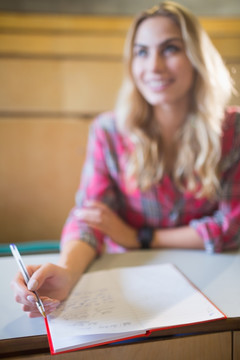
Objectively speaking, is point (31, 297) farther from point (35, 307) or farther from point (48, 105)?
point (48, 105)

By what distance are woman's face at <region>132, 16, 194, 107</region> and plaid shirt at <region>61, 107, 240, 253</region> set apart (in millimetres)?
148

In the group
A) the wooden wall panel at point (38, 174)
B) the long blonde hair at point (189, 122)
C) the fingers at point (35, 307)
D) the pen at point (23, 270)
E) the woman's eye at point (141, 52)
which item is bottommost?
the wooden wall panel at point (38, 174)

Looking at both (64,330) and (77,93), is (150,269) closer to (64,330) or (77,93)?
(64,330)

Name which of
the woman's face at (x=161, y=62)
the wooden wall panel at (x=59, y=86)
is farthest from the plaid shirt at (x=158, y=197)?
the wooden wall panel at (x=59, y=86)

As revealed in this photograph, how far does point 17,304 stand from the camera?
1.74 ft

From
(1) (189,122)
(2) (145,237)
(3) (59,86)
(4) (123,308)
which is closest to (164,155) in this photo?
(1) (189,122)

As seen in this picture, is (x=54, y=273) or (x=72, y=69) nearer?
(x=54, y=273)

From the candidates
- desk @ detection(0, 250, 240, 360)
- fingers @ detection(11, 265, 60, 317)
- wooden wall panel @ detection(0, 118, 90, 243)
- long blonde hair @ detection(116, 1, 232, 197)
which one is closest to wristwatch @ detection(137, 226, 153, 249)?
long blonde hair @ detection(116, 1, 232, 197)

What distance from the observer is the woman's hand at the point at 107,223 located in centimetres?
80

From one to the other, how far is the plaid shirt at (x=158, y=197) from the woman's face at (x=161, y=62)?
0.48 feet

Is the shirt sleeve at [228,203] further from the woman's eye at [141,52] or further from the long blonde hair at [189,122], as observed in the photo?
the woman's eye at [141,52]

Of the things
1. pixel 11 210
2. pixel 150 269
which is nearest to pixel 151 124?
pixel 150 269

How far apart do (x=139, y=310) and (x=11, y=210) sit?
1.21 meters

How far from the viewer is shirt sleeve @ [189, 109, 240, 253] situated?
0.81 meters
